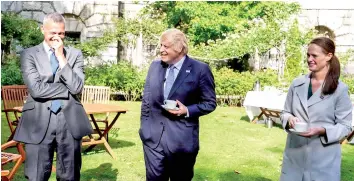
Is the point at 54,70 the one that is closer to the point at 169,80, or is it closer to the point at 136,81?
the point at 169,80

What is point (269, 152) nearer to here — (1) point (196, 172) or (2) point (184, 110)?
(1) point (196, 172)

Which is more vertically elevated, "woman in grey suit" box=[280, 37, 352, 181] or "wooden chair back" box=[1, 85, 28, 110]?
"woman in grey suit" box=[280, 37, 352, 181]

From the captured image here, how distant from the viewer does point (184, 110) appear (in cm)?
378

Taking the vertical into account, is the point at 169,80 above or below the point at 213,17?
below

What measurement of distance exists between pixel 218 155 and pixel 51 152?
4193 millimetres

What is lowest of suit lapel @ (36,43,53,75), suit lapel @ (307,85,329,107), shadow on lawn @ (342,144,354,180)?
shadow on lawn @ (342,144,354,180)

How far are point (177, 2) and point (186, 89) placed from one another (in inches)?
636

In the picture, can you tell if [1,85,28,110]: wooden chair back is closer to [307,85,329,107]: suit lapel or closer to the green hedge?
[307,85,329,107]: suit lapel

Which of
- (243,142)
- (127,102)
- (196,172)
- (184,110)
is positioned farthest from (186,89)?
(127,102)

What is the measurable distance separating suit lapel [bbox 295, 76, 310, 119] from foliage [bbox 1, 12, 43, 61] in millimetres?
13721

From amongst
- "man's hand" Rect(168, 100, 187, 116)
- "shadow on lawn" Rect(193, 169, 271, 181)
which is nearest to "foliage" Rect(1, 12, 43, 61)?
"shadow on lawn" Rect(193, 169, 271, 181)

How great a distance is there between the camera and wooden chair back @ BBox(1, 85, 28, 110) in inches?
292

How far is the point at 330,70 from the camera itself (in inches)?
134

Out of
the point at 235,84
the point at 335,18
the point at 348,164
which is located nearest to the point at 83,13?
the point at 235,84
